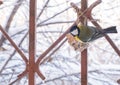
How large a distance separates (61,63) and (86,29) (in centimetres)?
61

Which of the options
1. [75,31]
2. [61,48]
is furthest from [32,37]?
[61,48]

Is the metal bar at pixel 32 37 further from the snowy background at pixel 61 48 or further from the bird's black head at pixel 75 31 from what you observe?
the snowy background at pixel 61 48

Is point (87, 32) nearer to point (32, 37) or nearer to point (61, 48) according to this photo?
point (32, 37)

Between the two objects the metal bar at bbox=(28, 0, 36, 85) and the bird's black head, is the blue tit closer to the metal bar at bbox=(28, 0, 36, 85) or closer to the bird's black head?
the bird's black head

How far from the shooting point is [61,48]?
4.22 ft

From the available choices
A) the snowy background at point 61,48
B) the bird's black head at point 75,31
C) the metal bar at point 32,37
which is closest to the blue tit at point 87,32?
the bird's black head at point 75,31

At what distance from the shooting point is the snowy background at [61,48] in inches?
47.4

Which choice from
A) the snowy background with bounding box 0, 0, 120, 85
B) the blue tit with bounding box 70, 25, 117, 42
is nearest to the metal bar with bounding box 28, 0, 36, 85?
the blue tit with bounding box 70, 25, 117, 42

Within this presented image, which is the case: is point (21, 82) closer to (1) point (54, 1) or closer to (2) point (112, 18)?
(1) point (54, 1)

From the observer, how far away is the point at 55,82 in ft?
4.29

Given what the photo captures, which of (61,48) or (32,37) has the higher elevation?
(32,37)

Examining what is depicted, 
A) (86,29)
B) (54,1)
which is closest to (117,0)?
(54,1)

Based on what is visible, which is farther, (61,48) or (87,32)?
(61,48)

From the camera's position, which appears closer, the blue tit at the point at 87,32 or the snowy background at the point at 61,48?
the blue tit at the point at 87,32
